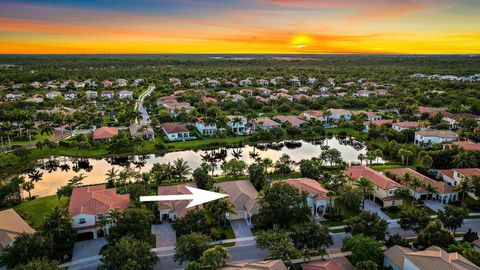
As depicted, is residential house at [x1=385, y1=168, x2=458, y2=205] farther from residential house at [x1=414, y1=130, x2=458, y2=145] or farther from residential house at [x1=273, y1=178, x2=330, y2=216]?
residential house at [x1=414, y1=130, x2=458, y2=145]

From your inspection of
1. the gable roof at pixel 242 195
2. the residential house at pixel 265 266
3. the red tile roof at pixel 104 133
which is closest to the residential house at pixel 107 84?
the red tile roof at pixel 104 133

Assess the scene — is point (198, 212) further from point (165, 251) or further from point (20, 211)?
point (20, 211)

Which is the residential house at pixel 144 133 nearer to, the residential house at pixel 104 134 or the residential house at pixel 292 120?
the residential house at pixel 104 134

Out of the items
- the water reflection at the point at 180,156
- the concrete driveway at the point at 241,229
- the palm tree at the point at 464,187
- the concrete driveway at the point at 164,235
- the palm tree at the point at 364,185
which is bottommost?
the concrete driveway at the point at 241,229

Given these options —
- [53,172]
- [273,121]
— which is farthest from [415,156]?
[53,172]

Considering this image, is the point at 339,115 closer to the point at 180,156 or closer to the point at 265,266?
the point at 180,156

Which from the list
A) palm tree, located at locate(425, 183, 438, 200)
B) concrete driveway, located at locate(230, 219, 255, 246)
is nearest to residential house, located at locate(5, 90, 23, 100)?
Result: concrete driveway, located at locate(230, 219, 255, 246)

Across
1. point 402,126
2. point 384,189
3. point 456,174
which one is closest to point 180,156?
point 384,189
